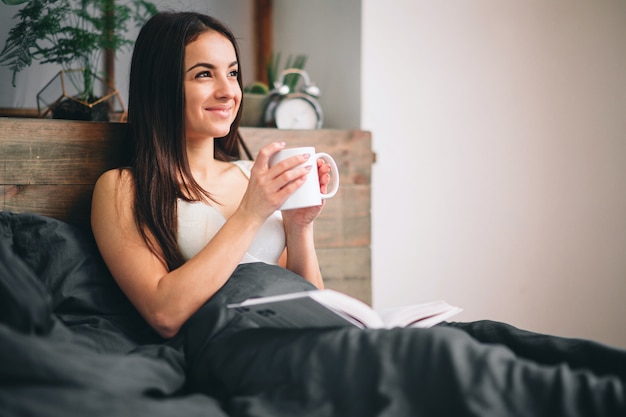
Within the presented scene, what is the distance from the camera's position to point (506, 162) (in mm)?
2418

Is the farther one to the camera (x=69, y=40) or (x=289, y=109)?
(x=289, y=109)

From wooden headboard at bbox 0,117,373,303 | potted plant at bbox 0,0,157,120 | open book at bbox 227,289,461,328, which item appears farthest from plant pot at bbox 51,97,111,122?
open book at bbox 227,289,461,328

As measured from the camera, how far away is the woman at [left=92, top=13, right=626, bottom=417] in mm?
856

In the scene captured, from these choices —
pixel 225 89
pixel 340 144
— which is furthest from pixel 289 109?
pixel 225 89

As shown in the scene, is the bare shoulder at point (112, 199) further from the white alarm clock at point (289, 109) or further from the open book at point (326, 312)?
the white alarm clock at point (289, 109)

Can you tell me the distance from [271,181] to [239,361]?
1.14ft

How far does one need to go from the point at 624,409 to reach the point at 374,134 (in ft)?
5.04

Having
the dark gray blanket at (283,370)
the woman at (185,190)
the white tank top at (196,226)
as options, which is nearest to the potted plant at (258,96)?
the woman at (185,190)

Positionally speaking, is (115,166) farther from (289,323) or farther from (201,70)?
(289,323)

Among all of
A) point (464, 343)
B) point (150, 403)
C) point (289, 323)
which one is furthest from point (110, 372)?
point (464, 343)

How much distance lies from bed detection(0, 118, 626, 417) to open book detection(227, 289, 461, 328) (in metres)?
0.04

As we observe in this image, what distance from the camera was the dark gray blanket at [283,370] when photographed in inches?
30.9

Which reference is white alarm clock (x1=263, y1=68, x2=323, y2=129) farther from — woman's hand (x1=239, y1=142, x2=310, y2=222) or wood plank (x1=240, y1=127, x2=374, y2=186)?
woman's hand (x1=239, y1=142, x2=310, y2=222)

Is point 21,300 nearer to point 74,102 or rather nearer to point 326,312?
point 326,312
